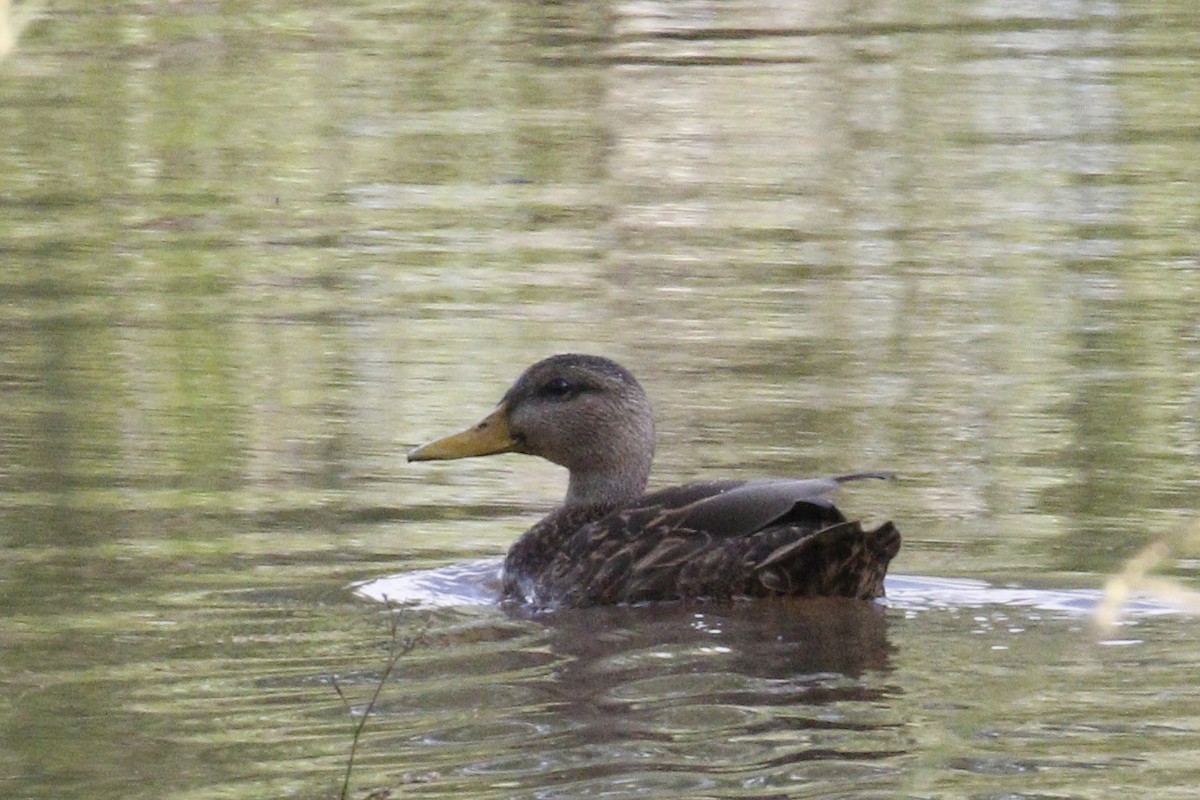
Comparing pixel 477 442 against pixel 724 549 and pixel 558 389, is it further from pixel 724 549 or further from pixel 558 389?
pixel 724 549

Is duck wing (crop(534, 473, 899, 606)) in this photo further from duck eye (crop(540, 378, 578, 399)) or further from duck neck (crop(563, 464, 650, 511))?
duck eye (crop(540, 378, 578, 399))

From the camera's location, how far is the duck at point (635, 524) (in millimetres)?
7539

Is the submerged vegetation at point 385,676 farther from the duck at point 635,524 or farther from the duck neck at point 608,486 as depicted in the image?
the duck neck at point 608,486

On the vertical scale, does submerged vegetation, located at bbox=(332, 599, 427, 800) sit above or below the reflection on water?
above

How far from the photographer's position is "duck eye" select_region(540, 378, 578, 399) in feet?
28.3

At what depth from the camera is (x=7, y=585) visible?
777 cm

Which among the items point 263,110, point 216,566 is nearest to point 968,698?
point 216,566

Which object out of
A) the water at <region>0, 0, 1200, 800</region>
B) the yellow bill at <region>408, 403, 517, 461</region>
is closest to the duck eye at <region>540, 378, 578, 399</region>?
the yellow bill at <region>408, 403, 517, 461</region>

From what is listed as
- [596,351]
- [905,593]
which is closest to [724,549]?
[905,593]

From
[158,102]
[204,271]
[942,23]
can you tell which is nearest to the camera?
[204,271]

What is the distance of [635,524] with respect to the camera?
7.94 metres

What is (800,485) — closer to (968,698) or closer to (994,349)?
(968,698)

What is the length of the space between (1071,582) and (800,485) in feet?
2.83

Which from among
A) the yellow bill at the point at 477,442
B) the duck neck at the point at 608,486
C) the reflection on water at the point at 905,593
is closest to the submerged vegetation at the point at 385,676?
the reflection on water at the point at 905,593
